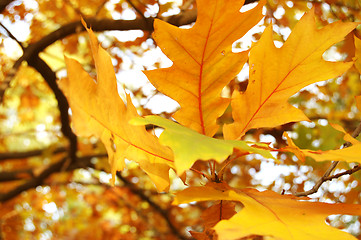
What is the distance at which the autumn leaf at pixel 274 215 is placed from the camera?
49 cm

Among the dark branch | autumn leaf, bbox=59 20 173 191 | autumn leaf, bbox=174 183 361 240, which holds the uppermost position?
autumn leaf, bbox=59 20 173 191

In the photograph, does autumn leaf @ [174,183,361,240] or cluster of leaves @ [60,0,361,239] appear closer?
autumn leaf @ [174,183,361,240]

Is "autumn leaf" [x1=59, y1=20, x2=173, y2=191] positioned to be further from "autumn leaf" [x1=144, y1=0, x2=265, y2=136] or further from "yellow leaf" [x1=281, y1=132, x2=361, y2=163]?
"yellow leaf" [x1=281, y1=132, x2=361, y2=163]

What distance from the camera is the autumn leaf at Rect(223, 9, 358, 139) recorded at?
659mm

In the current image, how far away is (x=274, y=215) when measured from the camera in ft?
1.83

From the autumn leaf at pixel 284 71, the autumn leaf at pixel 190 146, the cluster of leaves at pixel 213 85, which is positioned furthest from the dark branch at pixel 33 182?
the autumn leaf at pixel 190 146

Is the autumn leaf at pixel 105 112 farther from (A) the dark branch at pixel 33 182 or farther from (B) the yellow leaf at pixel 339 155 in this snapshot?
(A) the dark branch at pixel 33 182

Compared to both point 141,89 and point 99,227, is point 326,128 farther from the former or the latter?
point 99,227

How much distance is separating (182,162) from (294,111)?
32 centimetres

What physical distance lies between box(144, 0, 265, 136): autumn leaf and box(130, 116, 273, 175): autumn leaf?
0.20 metres

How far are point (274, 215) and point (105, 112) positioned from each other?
13.8 inches

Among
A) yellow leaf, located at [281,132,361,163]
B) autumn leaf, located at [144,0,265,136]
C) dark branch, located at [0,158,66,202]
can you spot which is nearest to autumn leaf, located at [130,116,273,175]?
yellow leaf, located at [281,132,361,163]

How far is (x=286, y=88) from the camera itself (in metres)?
0.69

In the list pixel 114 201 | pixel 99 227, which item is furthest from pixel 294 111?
pixel 99 227
